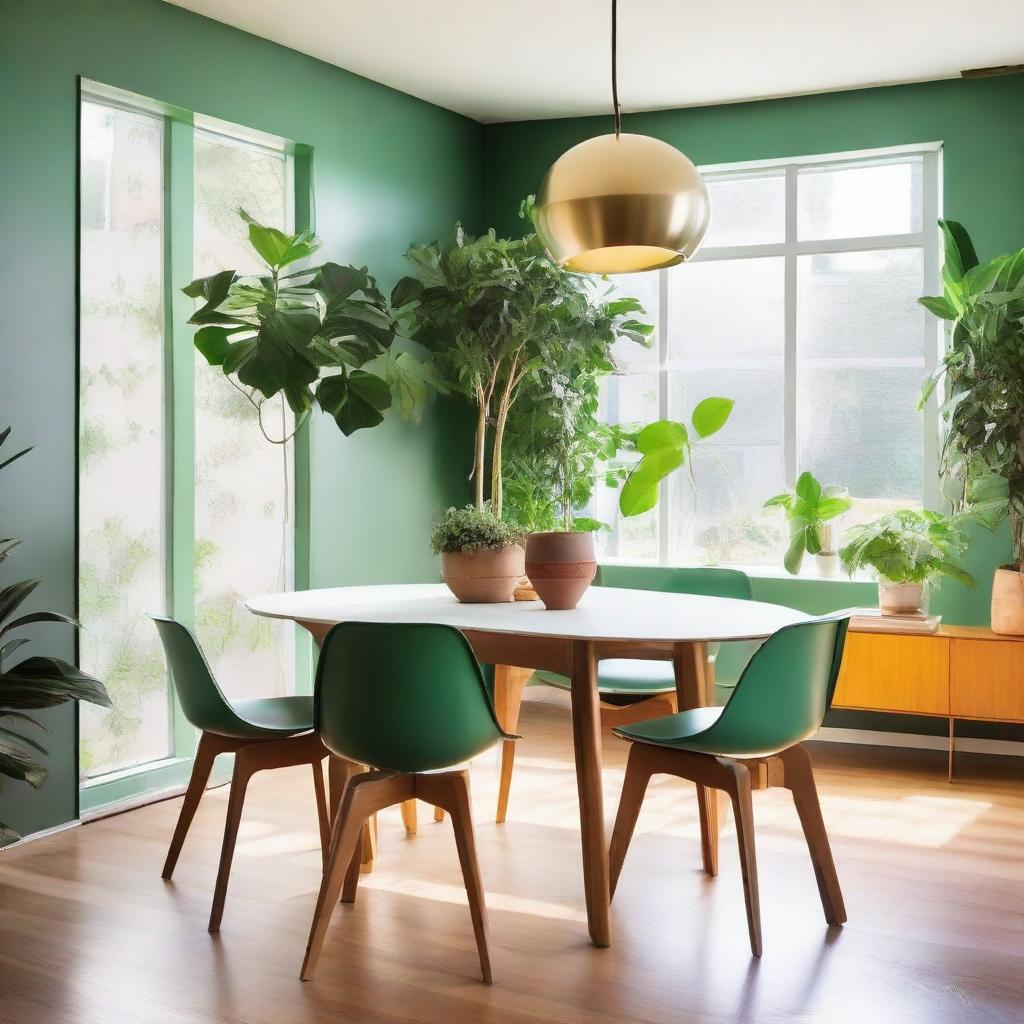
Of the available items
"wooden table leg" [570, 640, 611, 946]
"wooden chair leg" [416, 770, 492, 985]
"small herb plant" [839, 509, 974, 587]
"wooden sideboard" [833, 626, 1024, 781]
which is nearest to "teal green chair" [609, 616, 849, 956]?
"wooden table leg" [570, 640, 611, 946]

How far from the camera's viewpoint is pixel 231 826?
3.18m

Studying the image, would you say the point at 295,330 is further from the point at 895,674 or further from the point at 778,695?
the point at 895,674

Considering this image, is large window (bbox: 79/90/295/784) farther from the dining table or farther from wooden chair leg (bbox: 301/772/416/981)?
wooden chair leg (bbox: 301/772/416/981)

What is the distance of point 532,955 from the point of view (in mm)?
2957

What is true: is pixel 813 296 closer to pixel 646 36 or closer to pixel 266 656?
pixel 646 36

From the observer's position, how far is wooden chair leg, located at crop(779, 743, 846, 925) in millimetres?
3129

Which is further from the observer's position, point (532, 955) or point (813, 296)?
point (813, 296)

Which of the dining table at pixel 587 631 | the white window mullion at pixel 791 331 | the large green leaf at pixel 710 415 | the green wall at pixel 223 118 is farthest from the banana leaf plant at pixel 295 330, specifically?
the white window mullion at pixel 791 331

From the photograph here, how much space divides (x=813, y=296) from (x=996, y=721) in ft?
6.79

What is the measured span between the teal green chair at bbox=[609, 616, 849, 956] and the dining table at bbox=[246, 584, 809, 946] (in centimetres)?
9

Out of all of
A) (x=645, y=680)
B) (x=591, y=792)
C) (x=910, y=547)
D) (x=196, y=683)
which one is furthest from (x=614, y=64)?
(x=910, y=547)

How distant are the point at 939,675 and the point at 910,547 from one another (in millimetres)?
519

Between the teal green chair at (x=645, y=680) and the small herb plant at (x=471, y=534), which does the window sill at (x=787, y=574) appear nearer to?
the teal green chair at (x=645, y=680)

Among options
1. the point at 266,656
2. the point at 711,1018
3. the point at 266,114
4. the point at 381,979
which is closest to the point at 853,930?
the point at 711,1018
